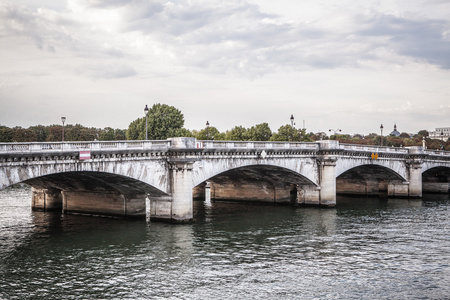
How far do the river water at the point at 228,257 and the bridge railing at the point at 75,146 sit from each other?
6.84 m

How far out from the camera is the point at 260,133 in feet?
376

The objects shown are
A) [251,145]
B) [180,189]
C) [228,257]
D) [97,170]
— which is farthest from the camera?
[251,145]

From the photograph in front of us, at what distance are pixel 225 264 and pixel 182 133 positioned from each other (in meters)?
75.3

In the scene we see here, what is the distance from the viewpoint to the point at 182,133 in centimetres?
10531

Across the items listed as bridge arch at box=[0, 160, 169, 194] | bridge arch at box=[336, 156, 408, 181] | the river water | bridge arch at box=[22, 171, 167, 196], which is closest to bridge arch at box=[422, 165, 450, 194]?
bridge arch at box=[336, 156, 408, 181]

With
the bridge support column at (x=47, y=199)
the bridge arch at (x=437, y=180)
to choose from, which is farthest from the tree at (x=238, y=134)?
the bridge support column at (x=47, y=199)

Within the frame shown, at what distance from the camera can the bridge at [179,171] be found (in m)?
37.6

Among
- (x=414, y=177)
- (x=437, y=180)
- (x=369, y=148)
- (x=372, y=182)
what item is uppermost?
(x=369, y=148)

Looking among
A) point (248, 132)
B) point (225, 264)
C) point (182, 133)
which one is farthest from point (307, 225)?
point (248, 132)

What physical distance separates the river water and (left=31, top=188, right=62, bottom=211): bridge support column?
1.69 metres

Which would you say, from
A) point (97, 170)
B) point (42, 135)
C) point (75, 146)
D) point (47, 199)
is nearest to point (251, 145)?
point (97, 170)

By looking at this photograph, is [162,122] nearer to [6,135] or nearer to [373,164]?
[6,135]

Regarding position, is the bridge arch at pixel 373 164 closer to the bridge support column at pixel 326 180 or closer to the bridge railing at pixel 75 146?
the bridge support column at pixel 326 180

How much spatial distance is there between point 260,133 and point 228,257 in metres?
82.6
